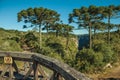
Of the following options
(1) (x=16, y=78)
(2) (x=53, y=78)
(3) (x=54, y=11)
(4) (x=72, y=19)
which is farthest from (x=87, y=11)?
(2) (x=53, y=78)

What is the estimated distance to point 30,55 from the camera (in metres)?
7.31

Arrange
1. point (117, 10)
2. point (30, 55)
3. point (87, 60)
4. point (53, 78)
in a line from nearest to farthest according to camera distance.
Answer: point (53, 78) < point (30, 55) < point (87, 60) < point (117, 10)

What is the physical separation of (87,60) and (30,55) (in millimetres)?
19800

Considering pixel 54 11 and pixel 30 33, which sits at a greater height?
pixel 54 11

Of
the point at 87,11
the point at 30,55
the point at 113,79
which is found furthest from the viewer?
the point at 87,11

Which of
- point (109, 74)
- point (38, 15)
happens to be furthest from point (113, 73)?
point (38, 15)

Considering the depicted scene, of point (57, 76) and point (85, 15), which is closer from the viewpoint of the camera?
point (57, 76)

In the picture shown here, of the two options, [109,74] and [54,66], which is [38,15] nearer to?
[109,74]

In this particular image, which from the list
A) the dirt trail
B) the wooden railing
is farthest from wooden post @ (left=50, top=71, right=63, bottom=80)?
the dirt trail

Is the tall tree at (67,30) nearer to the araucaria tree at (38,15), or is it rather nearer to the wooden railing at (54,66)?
the araucaria tree at (38,15)

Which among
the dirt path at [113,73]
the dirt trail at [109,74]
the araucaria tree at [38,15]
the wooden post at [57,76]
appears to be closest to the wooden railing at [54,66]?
the wooden post at [57,76]

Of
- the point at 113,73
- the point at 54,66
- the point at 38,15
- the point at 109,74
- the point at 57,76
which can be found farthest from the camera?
the point at 38,15

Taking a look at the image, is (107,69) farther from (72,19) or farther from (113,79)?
(72,19)

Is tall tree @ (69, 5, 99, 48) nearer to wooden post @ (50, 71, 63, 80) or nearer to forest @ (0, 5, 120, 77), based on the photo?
forest @ (0, 5, 120, 77)
